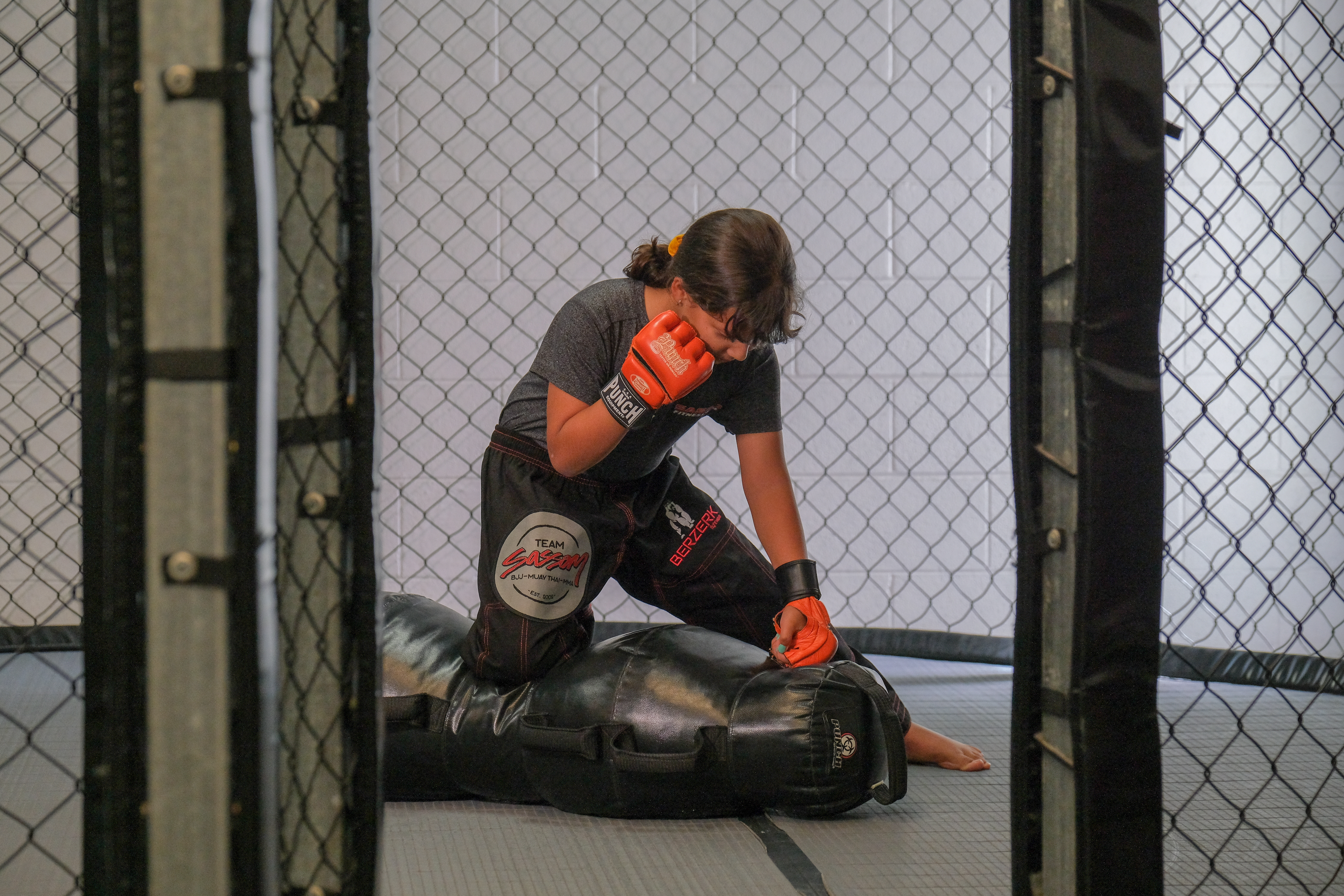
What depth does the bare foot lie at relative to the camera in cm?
184

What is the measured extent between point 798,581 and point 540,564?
0.41 meters

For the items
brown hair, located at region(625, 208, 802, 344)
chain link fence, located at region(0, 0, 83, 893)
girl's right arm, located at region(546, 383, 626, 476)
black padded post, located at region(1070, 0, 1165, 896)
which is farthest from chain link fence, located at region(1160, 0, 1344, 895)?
chain link fence, located at region(0, 0, 83, 893)

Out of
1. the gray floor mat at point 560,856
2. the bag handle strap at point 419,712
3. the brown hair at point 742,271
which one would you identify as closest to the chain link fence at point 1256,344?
the brown hair at point 742,271

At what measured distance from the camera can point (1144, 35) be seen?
807 mm

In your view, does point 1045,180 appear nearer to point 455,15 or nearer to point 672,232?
point 672,232

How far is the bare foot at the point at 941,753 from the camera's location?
1841 mm

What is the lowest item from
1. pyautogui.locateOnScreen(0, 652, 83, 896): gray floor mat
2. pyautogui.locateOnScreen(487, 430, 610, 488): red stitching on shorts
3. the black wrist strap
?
pyautogui.locateOnScreen(0, 652, 83, 896): gray floor mat

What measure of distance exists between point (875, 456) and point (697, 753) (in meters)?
1.39

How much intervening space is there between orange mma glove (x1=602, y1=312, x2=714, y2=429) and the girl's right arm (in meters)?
0.05

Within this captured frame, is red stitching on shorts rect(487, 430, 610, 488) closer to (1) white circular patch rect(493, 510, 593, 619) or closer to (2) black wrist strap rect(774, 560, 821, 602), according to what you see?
(1) white circular patch rect(493, 510, 593, 619)

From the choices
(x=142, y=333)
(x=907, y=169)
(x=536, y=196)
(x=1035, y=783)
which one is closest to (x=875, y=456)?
(x=907, y=169)

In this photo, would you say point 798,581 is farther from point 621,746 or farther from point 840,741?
point 621,746

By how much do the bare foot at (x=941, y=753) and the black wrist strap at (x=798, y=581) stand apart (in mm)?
310

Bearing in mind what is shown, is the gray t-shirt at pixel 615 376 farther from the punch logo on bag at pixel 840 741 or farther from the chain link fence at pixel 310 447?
the chain link fence at pixel 310 447
